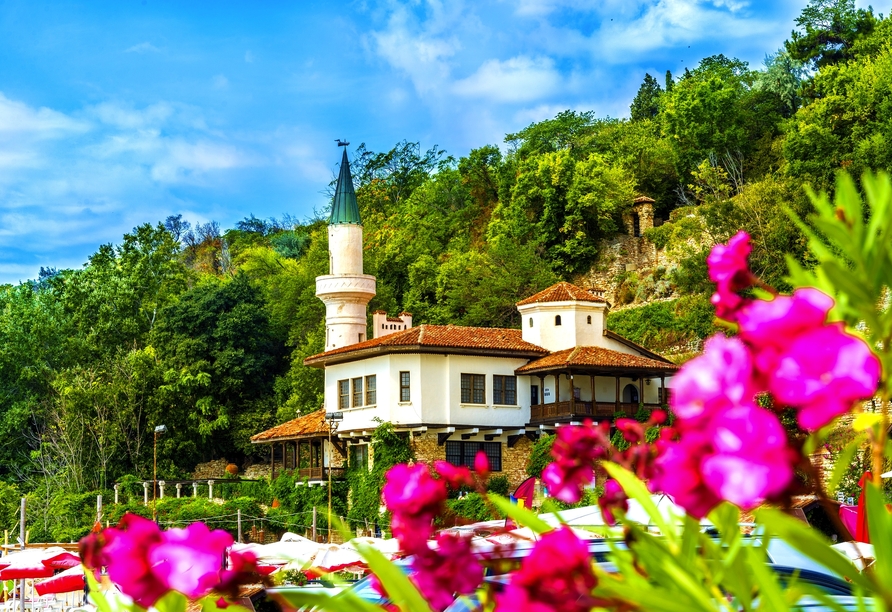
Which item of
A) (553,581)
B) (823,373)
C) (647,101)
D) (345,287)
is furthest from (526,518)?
(647,101)

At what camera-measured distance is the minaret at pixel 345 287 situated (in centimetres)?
4938

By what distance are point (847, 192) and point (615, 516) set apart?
66 cm

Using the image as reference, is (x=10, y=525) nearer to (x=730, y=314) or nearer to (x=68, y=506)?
(x=68, y=506)

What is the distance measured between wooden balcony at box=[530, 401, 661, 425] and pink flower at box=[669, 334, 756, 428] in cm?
3698

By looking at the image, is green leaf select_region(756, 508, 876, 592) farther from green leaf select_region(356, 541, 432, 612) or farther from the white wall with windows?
the white wall with windows

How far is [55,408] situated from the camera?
5519cm

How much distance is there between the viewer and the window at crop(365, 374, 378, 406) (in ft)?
133

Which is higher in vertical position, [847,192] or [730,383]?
[847,192]

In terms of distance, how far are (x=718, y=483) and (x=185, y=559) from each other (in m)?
0.80

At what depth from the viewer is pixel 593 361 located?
3853 centimetres

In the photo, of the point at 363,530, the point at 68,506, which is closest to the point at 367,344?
the point at 363,530

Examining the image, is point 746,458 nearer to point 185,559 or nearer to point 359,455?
point 185,559

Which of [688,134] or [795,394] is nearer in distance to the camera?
[795,394]

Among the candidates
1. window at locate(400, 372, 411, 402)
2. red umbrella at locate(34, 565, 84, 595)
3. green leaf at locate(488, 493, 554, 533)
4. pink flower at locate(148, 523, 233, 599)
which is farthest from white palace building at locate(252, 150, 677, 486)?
pink flower at locate(148, 523, 233, 599)
